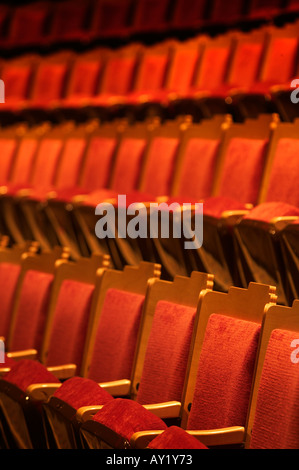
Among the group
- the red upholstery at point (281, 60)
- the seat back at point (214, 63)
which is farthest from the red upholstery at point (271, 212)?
the seat back at point (214, 63)

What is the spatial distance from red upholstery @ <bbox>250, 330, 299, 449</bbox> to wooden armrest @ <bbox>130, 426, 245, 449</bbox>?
1 centimetres

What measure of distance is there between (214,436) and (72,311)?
0.75 ft

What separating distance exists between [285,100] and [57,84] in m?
0.58

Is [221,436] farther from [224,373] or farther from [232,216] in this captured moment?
[232,216]

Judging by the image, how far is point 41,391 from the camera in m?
0.47

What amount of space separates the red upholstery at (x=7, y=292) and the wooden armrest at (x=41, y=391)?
0.66 ft

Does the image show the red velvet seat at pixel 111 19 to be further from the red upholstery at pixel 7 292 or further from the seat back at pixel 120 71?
the red upholstery at pixel 7 292

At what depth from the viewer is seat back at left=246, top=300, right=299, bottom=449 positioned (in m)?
0.34

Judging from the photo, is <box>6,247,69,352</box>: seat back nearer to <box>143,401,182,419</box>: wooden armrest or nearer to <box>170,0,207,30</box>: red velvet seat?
<box>143,401,182,419</box>: wooden armrest

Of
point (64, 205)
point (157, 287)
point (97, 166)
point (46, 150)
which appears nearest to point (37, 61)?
point (46, 150)

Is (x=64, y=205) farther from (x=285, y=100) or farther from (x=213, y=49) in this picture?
(x=213, y=49)

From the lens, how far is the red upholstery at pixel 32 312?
62 centimetres

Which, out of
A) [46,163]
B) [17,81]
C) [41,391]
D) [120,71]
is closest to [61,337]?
[41,391]

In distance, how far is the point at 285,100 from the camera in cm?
64
